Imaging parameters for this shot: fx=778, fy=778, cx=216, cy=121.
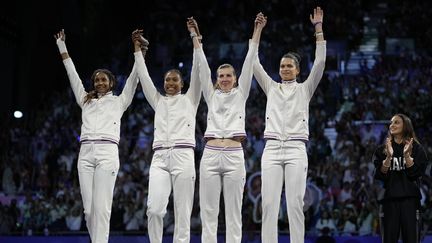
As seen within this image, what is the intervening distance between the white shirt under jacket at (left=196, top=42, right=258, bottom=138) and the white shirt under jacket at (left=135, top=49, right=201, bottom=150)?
0.63 ft

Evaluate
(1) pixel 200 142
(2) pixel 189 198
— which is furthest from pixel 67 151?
(2) pixel 189 198

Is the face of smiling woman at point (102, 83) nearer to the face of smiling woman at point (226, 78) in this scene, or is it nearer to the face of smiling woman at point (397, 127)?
the face of smiling woman at point (226, 78)

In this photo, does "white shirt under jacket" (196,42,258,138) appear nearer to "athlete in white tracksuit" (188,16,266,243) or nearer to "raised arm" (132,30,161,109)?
"athlete in white tracksuit" (188,16,266,243)

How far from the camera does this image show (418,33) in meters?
19.5

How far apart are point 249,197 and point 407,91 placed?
4.97m

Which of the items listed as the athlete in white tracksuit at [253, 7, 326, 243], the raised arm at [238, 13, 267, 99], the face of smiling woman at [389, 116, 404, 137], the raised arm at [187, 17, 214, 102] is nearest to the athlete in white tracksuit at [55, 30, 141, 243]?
the raised arm at [187, 17, 214, 102]

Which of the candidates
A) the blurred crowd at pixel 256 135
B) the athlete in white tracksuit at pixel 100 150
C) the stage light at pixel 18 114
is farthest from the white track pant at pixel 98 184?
the stage light at pixel 18 114

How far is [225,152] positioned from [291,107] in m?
0.80

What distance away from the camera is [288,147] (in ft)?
24.8

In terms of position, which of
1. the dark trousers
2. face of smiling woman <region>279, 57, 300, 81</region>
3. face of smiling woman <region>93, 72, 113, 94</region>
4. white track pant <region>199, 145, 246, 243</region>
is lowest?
the dark trousers

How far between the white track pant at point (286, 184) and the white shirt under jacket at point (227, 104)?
42cm

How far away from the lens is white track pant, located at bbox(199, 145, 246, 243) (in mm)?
7499

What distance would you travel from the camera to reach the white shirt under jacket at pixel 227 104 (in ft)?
25.3

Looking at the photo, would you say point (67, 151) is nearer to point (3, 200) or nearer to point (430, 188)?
point (3, 200)
